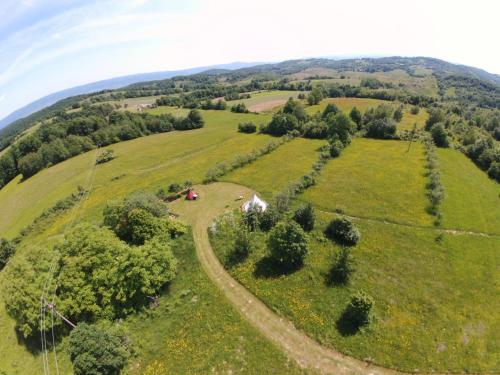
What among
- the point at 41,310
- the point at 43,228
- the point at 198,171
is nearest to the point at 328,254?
Answer: the point at 41,310

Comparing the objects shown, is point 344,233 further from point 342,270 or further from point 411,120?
point 411,120

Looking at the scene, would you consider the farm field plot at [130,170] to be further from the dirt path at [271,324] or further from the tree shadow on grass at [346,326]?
the tree shadow on grass at [346,326]

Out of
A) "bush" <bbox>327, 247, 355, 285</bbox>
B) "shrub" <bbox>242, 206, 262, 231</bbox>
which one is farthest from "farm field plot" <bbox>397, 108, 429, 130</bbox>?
"bush" <bbox>327, 247, 355, 285</bbox>

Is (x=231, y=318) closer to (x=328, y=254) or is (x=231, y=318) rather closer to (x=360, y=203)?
(x=328, y=254)

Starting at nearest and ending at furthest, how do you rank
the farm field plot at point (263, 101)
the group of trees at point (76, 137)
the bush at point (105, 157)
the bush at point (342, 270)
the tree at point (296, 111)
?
the bush at point (342, 270) → the bush at point (105, 157) → the tree at point (296, 111) → the group of trees at point (76, 137) → the farm field plot at point (263, 101)

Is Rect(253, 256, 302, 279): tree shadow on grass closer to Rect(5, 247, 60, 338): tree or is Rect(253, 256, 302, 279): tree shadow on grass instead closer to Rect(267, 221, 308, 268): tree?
Rect(267, 221, 308, 268): tree

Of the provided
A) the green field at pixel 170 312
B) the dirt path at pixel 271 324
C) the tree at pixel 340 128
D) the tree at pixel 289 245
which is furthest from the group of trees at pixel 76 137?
the tree at pixel 289 245

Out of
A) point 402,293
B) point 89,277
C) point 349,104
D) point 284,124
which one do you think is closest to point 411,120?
point 349,104
